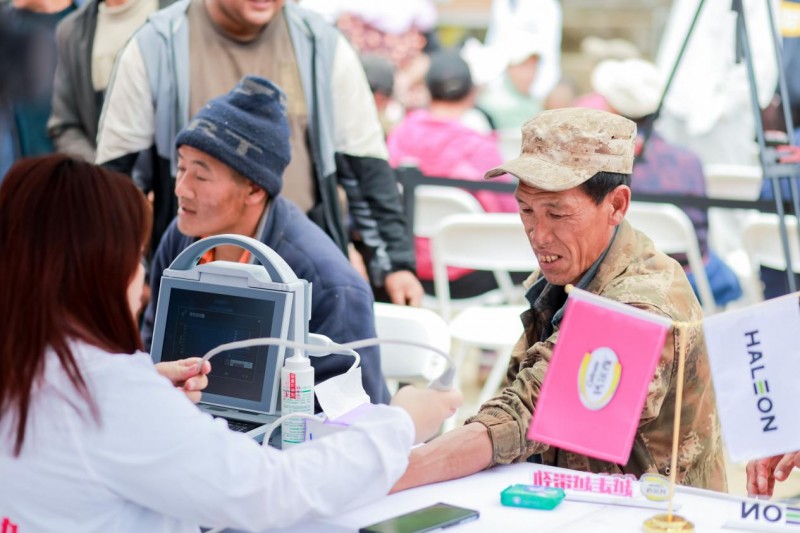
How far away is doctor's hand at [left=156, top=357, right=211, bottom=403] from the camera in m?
1.83

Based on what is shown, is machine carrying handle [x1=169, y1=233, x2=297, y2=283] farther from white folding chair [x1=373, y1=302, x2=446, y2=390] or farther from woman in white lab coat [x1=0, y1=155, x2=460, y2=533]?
white folding chair [x1=373, y1=302, x2=446, y2=390]

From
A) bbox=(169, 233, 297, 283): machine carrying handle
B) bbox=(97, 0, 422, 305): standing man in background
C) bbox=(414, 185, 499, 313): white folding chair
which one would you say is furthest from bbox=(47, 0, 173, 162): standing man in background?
bbox=(169, 233, 297, 283): machine carrying handle

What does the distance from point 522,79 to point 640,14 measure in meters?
1.27

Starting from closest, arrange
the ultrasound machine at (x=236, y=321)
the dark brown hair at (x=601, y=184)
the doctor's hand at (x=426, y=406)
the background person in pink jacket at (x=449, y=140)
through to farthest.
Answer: the doctor's hand at (x=426, y=406) < the ultrasound machine at (x=236, y=321) < the dark brown hair at (x=601, y=184) < the background person in pink jacket at (x=449, y=140)

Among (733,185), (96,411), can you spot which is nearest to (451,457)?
(96,411)

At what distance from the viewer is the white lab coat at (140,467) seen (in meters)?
1.30

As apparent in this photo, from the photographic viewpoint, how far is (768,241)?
4199 millimetres

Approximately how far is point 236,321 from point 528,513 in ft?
2.02

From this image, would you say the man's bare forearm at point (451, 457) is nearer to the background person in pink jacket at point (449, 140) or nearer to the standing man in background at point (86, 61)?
the standing man in background at point (86, 61)

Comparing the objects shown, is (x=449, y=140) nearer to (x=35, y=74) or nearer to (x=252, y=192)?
(x=35, y=74)

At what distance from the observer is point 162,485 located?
130cm

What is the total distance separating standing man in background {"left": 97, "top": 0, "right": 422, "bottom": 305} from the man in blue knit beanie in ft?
1.85

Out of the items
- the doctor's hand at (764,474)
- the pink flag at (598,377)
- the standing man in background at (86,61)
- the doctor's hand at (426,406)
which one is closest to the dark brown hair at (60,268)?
the doctor's hand at (426,406)

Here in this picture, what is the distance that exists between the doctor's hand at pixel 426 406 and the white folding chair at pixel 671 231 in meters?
2.78
